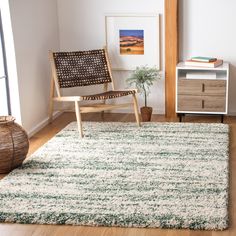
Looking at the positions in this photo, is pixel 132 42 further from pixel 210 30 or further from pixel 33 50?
pixel 33 50

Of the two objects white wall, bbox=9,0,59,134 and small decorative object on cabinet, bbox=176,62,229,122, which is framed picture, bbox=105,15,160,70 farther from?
white wall, bbox=9,0,59,134

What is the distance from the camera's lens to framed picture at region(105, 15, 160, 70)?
5.39 metres

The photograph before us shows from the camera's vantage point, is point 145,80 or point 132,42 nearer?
point 145,80

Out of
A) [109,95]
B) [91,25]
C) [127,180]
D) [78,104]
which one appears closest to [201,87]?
[109,95]

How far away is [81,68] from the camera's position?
5281 millimetres

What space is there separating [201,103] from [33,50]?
1704mm

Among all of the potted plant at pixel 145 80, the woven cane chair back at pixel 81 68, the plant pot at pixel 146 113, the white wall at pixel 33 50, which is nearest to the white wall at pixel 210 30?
the potted plant at pixel 145 80

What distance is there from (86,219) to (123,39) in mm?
2825

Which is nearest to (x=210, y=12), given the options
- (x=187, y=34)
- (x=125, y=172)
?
(x=187, y=34)

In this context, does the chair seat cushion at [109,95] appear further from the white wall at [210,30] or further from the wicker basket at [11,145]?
the wicker basket at [11,145]

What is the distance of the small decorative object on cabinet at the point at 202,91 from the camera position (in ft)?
16.4

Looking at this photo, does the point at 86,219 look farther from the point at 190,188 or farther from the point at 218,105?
the point at 218,105

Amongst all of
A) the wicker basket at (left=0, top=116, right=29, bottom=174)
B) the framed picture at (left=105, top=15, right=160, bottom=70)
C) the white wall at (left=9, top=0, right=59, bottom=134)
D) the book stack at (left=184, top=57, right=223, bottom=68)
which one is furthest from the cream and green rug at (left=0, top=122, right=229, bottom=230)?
the framed picture at (left=105, top=15, right=160, bottom=70)

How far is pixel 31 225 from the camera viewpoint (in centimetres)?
305
